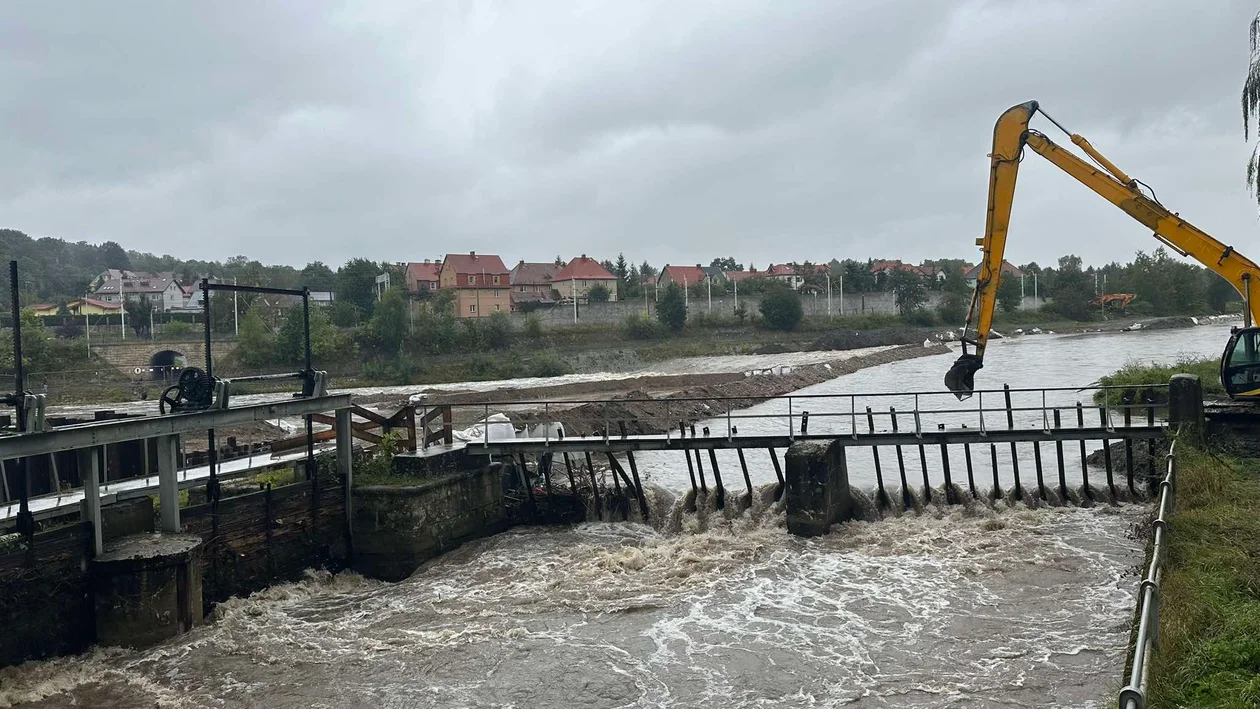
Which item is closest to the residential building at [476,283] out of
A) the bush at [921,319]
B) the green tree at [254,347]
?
the green tree at [254,347]

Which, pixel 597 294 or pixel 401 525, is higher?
pixel 597 294

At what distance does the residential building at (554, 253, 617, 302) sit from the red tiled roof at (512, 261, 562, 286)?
2.35m

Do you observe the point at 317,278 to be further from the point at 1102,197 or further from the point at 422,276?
the point at 1102,197

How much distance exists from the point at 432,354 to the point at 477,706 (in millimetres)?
67919

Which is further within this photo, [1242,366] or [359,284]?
[359,284]

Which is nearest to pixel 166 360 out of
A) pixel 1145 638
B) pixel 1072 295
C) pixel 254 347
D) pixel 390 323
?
pixel 254 347

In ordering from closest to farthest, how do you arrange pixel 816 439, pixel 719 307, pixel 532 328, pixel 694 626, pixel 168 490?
1. pixel 694 626
2. pixel 168 490
3. pixel 816 439
4. pixel 532 328
5. pixel 719 307

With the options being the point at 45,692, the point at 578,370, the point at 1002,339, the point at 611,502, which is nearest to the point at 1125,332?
the point at 1002,339

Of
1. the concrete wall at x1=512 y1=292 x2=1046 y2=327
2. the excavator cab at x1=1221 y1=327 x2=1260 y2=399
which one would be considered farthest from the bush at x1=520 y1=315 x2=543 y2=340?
the excavator cab at x1=1221 y1=327 x2=1260 y2=399

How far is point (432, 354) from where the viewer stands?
78.1 meters

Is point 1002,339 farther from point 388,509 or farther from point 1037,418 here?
point 388,509

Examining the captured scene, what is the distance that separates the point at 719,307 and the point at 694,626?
90.9 meters

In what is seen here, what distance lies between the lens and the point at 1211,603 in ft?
29.1

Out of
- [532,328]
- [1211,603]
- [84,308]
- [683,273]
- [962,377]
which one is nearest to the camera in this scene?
[1211,603]
